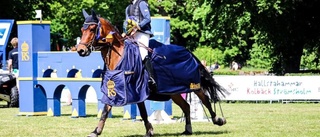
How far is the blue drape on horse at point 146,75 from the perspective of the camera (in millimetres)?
14922

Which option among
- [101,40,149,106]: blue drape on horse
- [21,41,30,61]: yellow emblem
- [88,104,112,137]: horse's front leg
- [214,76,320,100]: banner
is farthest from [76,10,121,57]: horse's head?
[214,76,320,100]: banner

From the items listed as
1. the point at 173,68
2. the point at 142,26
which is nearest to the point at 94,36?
the point at 142,26

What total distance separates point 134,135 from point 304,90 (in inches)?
Answer: 670

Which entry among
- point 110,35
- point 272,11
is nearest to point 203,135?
point 110,35

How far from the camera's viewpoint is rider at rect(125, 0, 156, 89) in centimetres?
1569

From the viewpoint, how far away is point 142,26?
1585cm

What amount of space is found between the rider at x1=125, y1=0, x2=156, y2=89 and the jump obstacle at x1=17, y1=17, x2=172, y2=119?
5523mm

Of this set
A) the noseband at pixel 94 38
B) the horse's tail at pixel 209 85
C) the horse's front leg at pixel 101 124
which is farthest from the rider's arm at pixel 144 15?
the horse's tail at pixel 209 85

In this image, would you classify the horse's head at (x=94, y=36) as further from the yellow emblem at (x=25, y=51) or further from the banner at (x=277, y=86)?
the banner at (x=277, y=86)

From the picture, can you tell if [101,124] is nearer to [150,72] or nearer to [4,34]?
[150,72]

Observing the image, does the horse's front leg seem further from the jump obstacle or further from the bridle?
the jump obstacle

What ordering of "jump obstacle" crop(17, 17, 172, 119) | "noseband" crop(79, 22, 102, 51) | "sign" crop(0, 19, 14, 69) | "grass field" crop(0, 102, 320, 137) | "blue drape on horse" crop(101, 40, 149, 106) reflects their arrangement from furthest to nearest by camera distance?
1. "sign" crop(0, 19, 14, 69)
2. "jump obstacle" crop(17, 17, 172, 119)
3. "grass field" crop(0, 102, 320, 137)
4. "noseband" crop(79, 22, 102, 51)
5. "blue drape on horse" crop(101, 40, 149, 106)

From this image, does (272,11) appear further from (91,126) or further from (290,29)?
(91,126)

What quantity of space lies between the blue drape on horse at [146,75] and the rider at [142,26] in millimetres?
168
